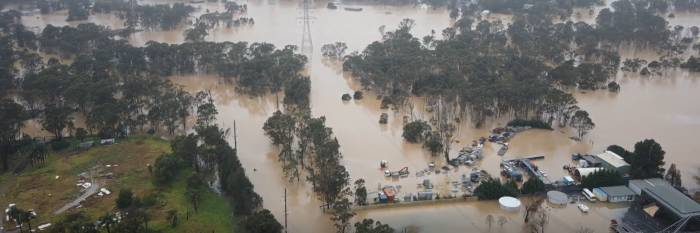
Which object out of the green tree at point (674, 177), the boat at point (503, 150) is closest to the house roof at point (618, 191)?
the green tree at point (674, 177)

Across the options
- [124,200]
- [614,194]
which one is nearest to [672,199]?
[614,194]

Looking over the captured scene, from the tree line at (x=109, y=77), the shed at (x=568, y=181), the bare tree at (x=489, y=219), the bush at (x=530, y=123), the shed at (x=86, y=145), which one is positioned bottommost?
the bare tree at (x=489, y=219)

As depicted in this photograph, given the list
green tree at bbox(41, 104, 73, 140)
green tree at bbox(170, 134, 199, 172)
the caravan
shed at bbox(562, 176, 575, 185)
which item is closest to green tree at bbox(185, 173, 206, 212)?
green tree at bbox(170, 134, 199, 172)

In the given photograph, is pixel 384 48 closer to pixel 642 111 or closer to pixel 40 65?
pixel 642 111

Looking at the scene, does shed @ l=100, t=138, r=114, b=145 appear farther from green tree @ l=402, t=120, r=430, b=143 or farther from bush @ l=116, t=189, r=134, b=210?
green tree @ l=402, t=120, r=430, b=143

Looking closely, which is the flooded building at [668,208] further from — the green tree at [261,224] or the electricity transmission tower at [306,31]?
the electricity transmission tower at [306,31]

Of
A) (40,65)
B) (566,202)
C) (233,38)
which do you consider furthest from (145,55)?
(566,202)
